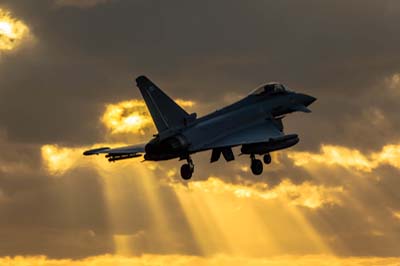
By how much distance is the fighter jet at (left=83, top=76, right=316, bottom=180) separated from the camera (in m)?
70.8

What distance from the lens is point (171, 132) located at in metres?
70.6

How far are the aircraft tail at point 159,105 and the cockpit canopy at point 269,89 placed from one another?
9.53 meters

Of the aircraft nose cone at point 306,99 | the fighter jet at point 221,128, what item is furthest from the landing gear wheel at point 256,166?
the aircraft nose cone at point 306,99

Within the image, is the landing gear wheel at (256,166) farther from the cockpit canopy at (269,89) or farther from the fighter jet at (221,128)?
the cockpit canopy at (269,89)

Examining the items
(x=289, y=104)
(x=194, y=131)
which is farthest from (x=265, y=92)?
(x=194, y=131)

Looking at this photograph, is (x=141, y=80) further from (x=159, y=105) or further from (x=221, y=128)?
(x=221, y=128)

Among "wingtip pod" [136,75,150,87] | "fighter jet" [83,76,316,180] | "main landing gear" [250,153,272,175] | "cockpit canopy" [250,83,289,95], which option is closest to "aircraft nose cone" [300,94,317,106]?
"fighter jet" [83,76,316,180]

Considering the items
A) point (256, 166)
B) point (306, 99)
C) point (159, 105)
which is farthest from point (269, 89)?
point (159, 105)

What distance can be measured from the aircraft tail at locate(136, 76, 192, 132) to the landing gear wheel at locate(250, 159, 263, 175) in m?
7.88

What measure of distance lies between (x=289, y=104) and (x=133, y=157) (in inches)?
521

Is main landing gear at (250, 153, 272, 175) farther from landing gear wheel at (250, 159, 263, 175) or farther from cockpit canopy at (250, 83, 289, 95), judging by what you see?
cockpit canopy at (250, 83, 289, 95)

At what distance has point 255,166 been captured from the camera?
7606cm

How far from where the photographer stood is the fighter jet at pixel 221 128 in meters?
70.8

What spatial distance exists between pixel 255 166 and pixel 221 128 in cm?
434
